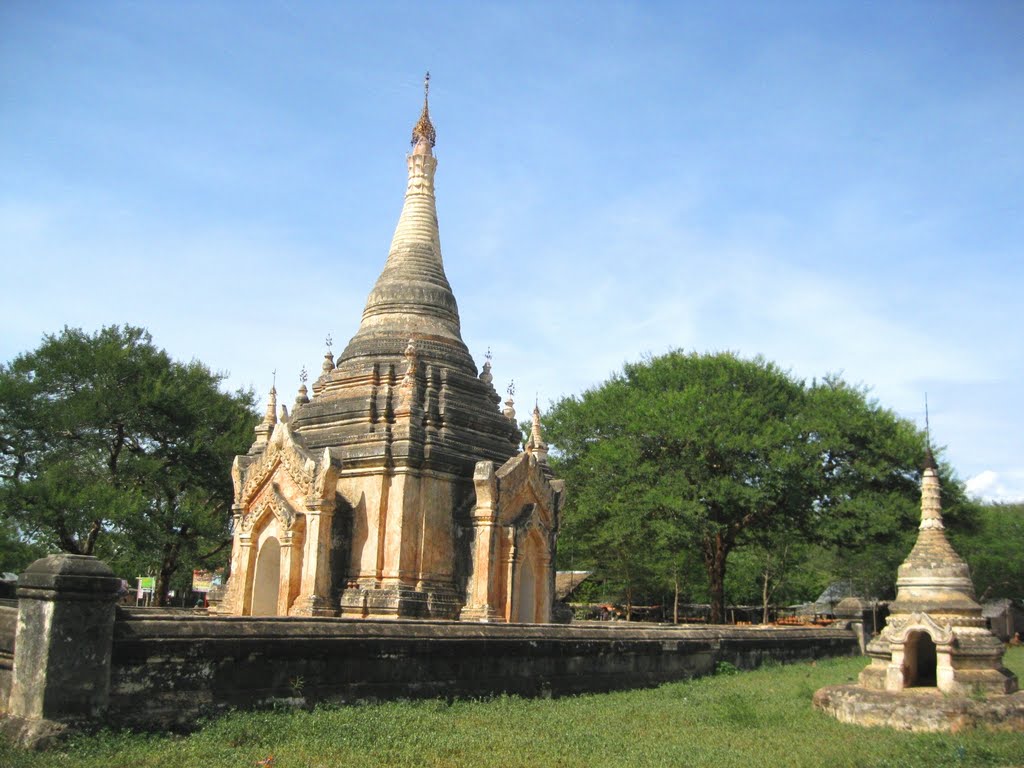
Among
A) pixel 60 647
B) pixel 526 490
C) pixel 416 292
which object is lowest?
pixel 60 647

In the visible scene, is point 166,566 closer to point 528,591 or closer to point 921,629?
point 528,591

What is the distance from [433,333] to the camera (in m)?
23.2

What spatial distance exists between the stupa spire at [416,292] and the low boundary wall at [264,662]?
890 centimetres

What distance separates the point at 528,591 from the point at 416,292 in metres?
7.93

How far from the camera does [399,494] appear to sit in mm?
19688

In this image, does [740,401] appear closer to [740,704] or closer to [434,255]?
[434,255]

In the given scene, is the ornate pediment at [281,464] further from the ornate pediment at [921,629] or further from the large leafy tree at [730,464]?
the large leafy tree at [730,464]

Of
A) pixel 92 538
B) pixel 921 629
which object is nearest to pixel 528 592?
pixel 921 629

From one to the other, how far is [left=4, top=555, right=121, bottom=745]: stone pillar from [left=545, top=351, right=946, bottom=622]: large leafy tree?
26.3 metres

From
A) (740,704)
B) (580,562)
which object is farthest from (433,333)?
(580,562)

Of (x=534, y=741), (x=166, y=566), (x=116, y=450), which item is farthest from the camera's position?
(x=166, y=566)

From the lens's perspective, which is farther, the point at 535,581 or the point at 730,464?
the point at 730,464

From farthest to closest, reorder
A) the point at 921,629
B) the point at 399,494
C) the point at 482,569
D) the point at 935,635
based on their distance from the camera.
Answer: the point at 482,569, the point at 399,494, the point at 921,629, the point at 935,635

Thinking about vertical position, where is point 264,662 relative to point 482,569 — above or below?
below
